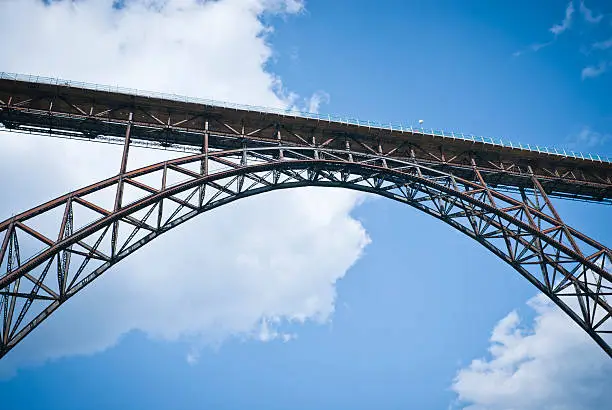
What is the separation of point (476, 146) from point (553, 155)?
522 centimetres

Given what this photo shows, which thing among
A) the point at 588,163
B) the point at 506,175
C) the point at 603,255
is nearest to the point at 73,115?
the point at 506,175

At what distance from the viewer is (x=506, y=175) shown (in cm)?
2750

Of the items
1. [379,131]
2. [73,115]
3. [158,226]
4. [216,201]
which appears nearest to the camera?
[158,226]

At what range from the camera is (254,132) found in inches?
920

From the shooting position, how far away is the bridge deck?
21312 mm

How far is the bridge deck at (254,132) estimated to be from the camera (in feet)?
69.9

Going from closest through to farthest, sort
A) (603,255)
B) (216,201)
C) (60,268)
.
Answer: (60,268) → (216,201) → (603,255)

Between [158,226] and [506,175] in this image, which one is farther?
[506,175]

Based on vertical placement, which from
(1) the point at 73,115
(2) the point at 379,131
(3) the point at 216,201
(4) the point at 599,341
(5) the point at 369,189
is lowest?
(4) the point at 599,341

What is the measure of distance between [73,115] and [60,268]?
838 centimetres

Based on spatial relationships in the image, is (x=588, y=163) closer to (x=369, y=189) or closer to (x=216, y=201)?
(x=369, y=189)

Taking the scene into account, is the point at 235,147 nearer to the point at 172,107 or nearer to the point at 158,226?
the point at 172,107

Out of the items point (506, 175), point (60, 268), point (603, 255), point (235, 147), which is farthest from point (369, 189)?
point (60, 268)

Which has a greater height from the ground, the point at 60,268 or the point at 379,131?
the point at 379,131
